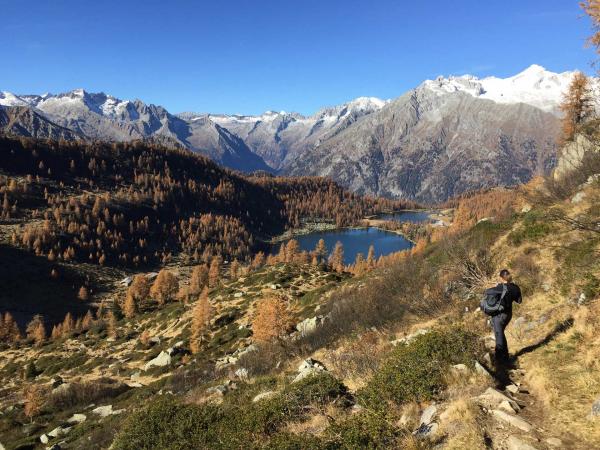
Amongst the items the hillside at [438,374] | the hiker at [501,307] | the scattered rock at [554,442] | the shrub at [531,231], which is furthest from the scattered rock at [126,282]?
the scattered rock at [554,442]

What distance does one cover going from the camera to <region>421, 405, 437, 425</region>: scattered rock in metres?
10.7

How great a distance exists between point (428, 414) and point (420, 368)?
2.02m

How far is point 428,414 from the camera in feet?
36.0

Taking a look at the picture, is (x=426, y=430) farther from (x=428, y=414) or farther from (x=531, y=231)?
(x=531, y=231)

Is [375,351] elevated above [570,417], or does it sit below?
below

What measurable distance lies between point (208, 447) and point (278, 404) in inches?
109

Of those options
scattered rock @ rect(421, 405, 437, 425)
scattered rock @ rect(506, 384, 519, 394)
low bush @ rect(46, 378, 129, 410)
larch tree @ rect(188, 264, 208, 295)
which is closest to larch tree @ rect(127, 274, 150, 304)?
larch tree @ rect(188, 264, 208, 295)

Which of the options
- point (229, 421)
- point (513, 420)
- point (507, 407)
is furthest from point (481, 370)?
point (229, 421)

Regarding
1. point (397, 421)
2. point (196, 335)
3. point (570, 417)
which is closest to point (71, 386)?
point (196, 335)

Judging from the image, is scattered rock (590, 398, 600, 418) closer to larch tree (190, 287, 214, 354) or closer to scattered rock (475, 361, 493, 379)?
scattered rock (475, 361, 493, 379)

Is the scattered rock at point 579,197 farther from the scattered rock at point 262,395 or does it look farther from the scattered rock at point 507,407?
the scattered rock at point 262,395

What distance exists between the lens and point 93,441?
25.8 m

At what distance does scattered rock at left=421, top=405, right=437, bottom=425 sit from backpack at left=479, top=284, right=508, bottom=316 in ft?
14.9

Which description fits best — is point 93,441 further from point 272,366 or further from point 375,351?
point 375,351
